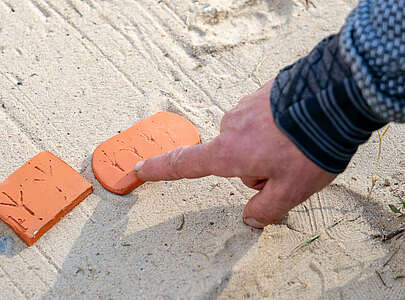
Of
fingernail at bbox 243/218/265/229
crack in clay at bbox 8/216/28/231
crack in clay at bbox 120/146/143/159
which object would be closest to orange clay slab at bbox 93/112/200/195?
crack in clay at bbox 120/146/143/159

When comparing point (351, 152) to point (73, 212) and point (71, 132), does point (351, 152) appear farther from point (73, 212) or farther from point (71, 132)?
point (71, 132)

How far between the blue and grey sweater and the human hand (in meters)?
0.03

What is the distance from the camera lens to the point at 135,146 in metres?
2.01

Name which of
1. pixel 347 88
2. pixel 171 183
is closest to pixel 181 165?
pixel 171 183

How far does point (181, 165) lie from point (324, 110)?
54 cm

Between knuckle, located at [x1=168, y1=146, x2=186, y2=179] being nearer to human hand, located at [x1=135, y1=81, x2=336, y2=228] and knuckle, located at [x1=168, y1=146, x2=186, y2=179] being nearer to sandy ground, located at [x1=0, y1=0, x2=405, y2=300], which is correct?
human hand, located at [x1=135, y1=81, x2=336, y2=228]

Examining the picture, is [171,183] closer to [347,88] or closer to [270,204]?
[270,204]

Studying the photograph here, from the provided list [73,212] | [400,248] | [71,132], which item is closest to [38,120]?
[71,132]

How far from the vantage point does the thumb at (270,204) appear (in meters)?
1.36

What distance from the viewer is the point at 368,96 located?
1.10m

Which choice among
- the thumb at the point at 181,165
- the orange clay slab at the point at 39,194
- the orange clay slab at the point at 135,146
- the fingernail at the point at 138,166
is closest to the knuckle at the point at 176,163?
the thumb at the point at 181,165

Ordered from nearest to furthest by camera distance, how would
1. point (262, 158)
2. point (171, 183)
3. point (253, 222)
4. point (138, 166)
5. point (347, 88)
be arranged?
point (347, 88) < point (262, 158) < point (253, 222) < point (138, 166) < point (171, 183)

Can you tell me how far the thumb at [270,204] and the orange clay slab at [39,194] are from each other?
70cm

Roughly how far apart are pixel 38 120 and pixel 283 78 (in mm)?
1272
